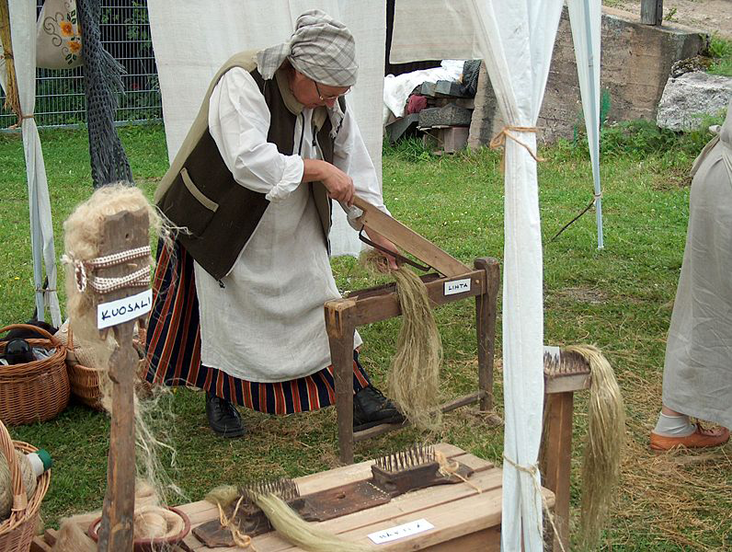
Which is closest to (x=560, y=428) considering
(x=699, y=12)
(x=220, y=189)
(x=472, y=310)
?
(x=220, y=189)

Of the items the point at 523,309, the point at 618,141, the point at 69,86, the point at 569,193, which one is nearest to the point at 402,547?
the point at 523,309

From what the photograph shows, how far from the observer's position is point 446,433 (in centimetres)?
375

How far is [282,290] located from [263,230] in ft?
0.81

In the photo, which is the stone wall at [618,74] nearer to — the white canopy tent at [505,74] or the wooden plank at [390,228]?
the white canopy tent at [505,74]

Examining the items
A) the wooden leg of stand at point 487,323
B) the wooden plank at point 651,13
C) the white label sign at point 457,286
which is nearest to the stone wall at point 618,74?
the wooden plank at point 651,13

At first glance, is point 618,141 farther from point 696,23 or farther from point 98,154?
point 98,154

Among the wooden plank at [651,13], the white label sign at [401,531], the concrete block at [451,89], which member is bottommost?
the white label sign at [401,531]

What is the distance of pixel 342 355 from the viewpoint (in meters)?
3.28

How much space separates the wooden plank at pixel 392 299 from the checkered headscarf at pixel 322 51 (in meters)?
0.76

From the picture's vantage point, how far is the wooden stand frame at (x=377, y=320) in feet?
10.7

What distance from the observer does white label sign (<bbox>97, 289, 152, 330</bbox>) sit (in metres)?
1.89

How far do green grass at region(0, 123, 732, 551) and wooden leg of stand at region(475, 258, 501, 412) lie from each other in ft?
0.48

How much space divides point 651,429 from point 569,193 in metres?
4.45

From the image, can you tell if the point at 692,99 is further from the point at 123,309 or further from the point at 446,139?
the point at 123,309
